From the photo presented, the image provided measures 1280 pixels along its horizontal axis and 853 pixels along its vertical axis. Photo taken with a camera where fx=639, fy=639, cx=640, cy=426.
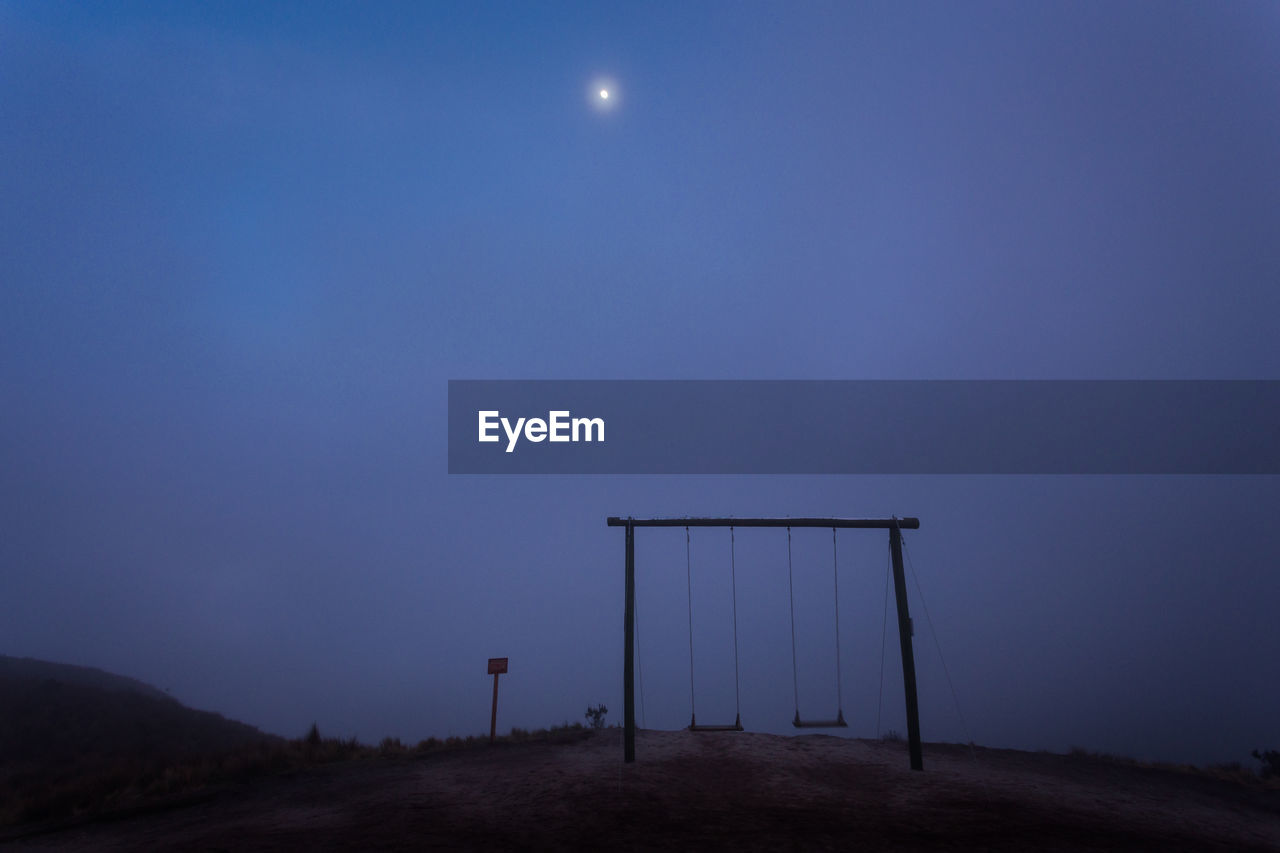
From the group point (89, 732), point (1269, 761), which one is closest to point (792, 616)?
point (1269, 761)

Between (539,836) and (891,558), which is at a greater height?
(891,558)

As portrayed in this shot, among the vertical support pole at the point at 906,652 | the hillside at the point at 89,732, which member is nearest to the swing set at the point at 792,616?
the vertical support pole at the point at 906,652

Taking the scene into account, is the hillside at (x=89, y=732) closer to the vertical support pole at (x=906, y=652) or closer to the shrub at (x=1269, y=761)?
the vertical support pole at (x=906, y=652)

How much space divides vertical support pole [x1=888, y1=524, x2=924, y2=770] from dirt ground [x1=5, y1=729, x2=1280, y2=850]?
1.96 feet

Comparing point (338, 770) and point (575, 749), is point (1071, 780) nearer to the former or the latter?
point (575, 749)

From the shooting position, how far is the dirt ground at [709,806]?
869cm

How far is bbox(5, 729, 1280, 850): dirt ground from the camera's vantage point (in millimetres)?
8688

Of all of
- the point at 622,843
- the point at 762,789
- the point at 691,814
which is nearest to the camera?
the point at 622,843

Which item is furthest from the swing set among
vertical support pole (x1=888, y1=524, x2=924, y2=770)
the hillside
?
the hillside

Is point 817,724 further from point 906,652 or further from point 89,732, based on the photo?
point 89,732

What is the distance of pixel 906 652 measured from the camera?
12.9 m

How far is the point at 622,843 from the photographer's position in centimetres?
844

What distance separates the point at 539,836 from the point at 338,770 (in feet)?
25.3

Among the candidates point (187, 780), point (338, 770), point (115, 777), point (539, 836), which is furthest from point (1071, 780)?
point (115, 777)
